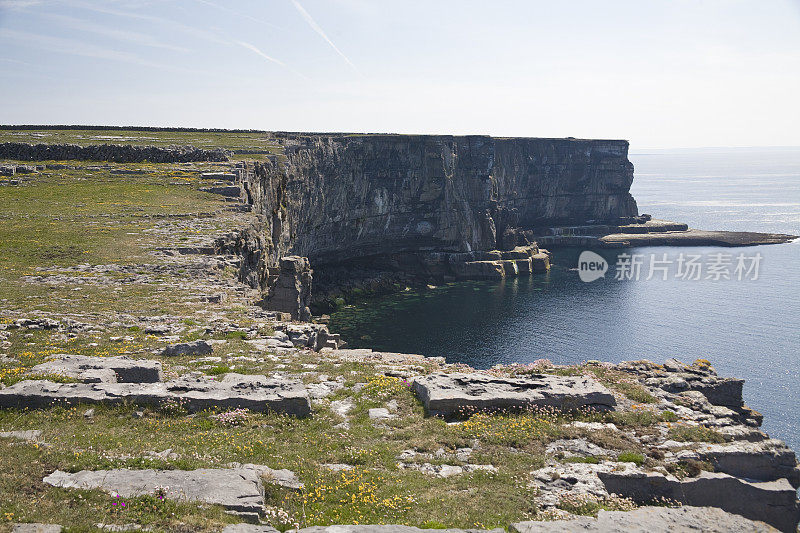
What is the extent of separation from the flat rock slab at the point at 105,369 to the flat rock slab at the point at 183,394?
1.96ft

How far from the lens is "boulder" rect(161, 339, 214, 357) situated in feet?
71.1

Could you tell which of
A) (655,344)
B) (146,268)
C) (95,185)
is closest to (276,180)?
(95,185)

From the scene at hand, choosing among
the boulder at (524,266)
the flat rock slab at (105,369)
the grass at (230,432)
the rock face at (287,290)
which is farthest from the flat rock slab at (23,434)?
the boulder at (524,266)

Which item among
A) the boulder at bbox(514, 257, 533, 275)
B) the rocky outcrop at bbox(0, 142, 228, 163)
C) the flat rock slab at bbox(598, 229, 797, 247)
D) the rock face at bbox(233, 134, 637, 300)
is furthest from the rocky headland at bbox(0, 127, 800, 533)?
the flat rock slab at bbox(598, 229, 797, 247)

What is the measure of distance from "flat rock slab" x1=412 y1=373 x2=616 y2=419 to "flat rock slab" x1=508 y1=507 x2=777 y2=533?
574 cm

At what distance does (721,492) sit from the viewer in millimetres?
16172

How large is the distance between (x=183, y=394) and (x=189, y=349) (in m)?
5.17

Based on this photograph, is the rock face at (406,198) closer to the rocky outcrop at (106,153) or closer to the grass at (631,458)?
the rocky outcrop at (106,153)

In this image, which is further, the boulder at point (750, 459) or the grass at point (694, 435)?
the grass at point (694, 435)

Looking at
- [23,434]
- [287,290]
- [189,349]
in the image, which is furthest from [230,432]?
[287,290]

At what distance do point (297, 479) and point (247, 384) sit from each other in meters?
5.60

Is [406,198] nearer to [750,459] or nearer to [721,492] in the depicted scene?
[750,459]

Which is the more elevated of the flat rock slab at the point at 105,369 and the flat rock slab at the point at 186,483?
the flat rock slab at the point at 105,369

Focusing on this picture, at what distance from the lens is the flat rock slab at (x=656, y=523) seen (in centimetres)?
1269
